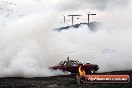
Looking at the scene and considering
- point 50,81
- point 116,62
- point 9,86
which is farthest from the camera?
point 116,62

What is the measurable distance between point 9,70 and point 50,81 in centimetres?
536

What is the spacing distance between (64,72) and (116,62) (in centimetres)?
865

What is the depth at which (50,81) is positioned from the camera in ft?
86.9

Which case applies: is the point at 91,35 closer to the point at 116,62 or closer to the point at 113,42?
the point at 113,42

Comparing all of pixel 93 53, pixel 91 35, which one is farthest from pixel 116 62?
pixel 91 35

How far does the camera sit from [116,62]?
39.3m

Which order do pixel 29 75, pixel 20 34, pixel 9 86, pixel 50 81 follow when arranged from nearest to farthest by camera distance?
pixel 9 86
pixel 50 81
pixel 29 75
pixel 20 34

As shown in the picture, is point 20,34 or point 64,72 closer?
point 64,72

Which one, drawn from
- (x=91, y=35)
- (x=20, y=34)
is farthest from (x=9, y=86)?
(x=91, y=35)

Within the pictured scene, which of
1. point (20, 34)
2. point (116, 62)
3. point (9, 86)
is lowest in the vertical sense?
point (9, 86)

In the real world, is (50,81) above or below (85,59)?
below

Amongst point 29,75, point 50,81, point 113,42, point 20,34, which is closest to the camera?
point 50,81

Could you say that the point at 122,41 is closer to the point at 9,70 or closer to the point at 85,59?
the point at 85,59

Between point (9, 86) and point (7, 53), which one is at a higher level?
point (7, 53)
